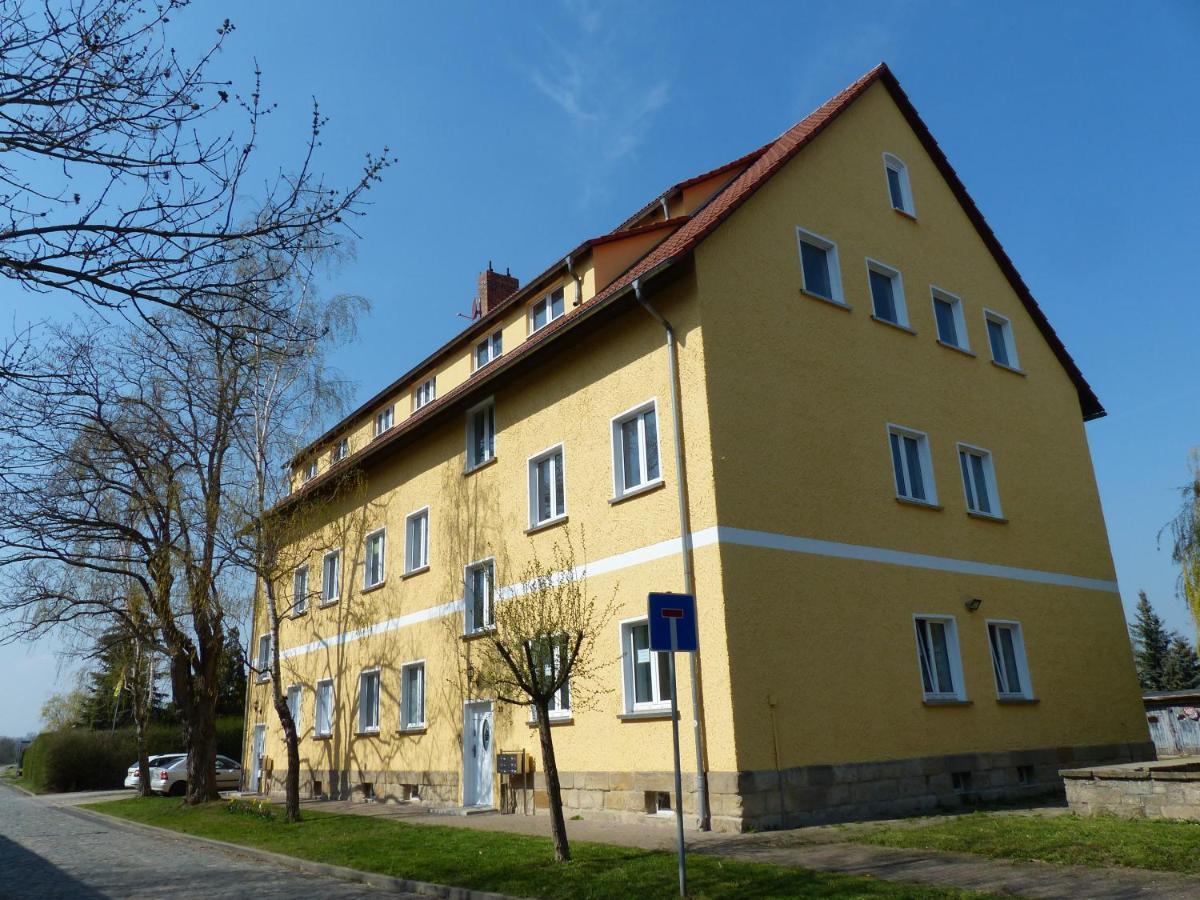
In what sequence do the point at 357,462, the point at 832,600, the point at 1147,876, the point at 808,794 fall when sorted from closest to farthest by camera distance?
the point at 1147,876 → the point at 808,794 → the point at 832,600 → the point at 357,462

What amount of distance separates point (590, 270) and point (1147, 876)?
13.3m

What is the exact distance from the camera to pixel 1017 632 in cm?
1745

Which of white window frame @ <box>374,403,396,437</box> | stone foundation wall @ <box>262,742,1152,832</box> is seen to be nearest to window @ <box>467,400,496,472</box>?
stone foundation wall @ <box>262,742,1152,832</box>

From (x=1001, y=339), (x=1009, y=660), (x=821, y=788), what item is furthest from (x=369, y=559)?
(x=1001, y=339)

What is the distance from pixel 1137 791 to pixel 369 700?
1675cm

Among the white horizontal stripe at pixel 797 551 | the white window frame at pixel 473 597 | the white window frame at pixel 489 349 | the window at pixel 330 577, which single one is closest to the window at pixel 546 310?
the white window frame at pixel 489 349

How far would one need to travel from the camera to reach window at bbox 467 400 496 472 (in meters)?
19.4

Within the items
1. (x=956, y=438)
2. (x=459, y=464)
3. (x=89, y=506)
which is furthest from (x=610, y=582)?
(x=89, y=506)

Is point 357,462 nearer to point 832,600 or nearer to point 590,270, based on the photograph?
point 590,270

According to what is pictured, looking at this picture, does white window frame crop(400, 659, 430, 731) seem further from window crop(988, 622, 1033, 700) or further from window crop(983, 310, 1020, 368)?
window crop(983, 310, 1020, 368)

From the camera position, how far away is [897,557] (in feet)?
51.6

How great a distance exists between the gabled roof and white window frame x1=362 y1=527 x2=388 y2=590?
192 centimetres

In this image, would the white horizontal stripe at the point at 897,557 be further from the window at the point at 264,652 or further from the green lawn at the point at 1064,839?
the window at the point at 264,652

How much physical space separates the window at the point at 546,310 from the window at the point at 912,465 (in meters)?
7.23
